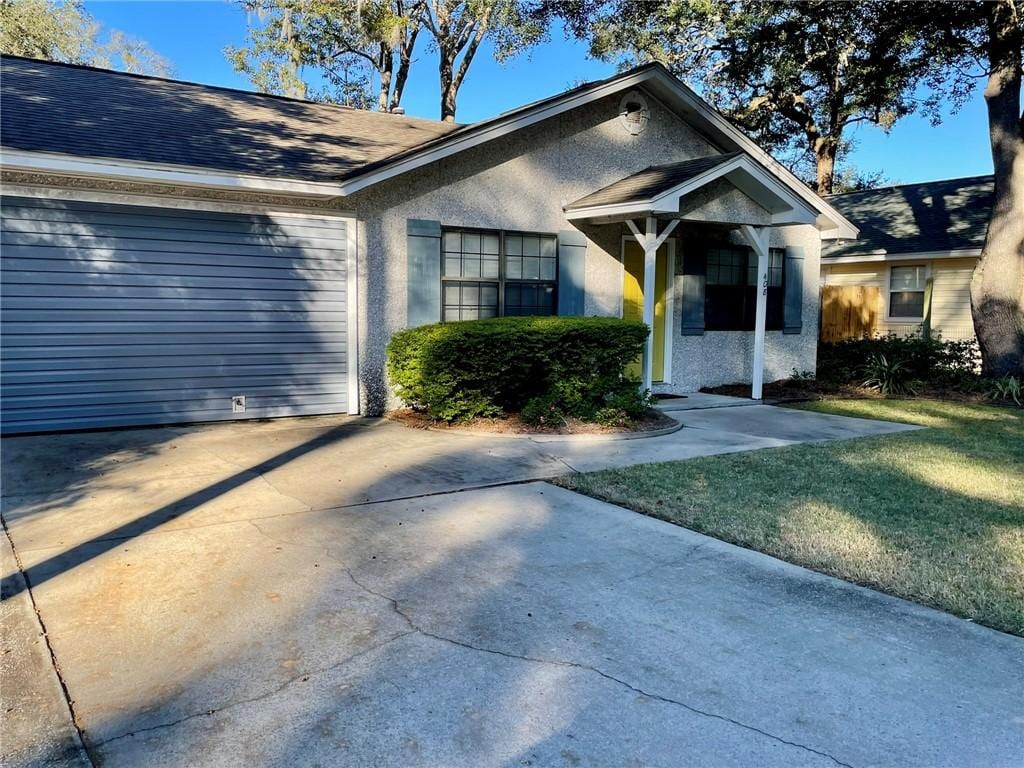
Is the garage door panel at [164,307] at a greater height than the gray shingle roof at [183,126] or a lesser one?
lesser

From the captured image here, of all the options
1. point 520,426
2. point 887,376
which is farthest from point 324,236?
point 887,376

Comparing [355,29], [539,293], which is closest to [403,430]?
[539,293]

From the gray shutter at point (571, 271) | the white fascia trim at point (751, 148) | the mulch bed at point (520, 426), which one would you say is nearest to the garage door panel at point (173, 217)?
the mulch bed at point (520, 426)

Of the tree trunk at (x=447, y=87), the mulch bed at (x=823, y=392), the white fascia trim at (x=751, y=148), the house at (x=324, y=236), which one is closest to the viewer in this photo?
the house at (x=324, y=236)

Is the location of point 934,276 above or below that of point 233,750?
above

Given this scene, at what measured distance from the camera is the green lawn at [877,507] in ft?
13.6

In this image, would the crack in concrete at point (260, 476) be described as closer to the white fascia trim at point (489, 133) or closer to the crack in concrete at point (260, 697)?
the crack in concrete at point (260, 697)

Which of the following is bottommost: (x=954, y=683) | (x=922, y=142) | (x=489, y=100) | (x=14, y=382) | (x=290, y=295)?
(x=954, y=683)

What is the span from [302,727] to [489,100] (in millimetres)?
27146

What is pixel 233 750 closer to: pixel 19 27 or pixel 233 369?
pixel 233 369

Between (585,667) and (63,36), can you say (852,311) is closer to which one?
(585,667)

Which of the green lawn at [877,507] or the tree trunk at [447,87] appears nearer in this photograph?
the green lawn at [877,507]

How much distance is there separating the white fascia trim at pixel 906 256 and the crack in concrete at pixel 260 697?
15.8 meters

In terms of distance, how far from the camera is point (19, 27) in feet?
81.9
